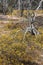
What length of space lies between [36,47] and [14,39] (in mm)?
1102

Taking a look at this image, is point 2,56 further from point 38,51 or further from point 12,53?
point 38,51

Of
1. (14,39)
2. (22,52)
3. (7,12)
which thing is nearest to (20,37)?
(14,39)

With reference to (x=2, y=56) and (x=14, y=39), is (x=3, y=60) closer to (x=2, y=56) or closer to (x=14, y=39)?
(x=2, y=56)

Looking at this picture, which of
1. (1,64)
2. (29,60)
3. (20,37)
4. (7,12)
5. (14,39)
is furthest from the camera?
(7,12)

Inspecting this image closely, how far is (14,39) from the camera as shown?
31.3 ft

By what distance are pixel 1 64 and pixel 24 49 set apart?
1.37 meters

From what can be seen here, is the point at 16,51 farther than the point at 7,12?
No

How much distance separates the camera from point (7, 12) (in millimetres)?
23828

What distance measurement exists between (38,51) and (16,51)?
4.41 feet

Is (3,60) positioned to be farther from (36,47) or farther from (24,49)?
(36,47)

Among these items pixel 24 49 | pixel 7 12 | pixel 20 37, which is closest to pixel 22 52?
pixel 24 49

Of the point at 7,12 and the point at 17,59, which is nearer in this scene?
the point at 17,59

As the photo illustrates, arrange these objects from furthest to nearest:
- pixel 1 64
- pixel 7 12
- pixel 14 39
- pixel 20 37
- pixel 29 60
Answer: pixel 7 12 < pixel 20 37 < pixel 14 39 < pixel 29 60 < pixel 1 64

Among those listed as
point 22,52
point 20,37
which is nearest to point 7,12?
point 20,37
